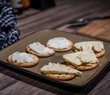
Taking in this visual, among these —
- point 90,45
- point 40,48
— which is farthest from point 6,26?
point 90,45

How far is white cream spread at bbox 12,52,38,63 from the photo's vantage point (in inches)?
28.9

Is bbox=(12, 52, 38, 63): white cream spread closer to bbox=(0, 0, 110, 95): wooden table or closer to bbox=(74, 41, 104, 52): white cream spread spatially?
bbox=(0, 0, 110, 95): wooden table

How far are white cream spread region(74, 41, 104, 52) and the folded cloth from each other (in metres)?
0.24

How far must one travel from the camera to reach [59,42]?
0.86 meters

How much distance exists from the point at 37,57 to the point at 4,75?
114 mm

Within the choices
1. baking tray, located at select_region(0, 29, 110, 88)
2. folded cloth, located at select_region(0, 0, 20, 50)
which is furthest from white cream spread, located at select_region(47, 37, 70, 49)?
folded cloth, located at select_region(0, 0, 20, 50)

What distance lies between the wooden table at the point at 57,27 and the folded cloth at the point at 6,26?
0.13 metres

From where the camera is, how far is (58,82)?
65cm

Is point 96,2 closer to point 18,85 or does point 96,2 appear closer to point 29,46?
point 29,46

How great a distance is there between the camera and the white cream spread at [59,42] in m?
0.84

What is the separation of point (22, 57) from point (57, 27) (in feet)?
1.53

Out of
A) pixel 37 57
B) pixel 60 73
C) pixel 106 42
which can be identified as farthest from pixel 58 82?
pixel 106 42

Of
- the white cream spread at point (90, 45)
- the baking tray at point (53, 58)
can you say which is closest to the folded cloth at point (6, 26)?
the baking tray at point (53, 58)

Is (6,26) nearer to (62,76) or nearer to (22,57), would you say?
(22,57)
